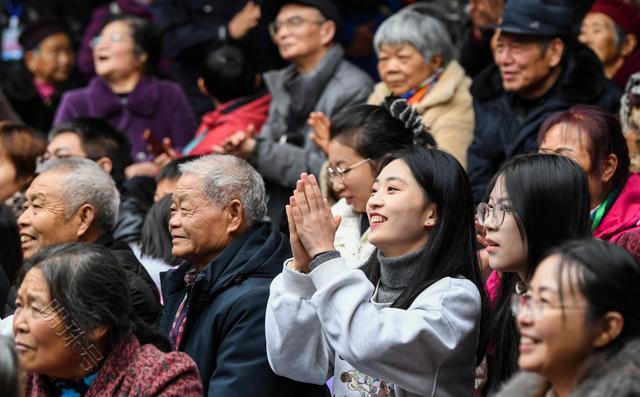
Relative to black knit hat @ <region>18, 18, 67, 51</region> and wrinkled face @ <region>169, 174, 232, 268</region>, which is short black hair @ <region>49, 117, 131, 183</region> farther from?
black knit hat @ <region>18, 18, 67, 51</region>

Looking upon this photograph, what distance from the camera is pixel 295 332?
14.7 ft

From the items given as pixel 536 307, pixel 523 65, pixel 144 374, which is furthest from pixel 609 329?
pixel 523 65

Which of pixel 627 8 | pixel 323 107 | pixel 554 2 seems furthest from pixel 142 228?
pixel 627 8

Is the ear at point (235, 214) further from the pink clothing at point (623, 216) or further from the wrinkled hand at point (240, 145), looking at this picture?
the wrinkled hand at point (240, 145)

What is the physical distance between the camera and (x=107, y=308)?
14.2ft

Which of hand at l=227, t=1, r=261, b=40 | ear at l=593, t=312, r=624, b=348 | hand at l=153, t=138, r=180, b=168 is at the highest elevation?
ear at l=593, t=312, r=624, b=348

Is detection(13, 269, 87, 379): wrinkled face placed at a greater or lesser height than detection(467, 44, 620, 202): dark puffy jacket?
greater

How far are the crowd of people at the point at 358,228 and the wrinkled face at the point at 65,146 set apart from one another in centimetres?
2

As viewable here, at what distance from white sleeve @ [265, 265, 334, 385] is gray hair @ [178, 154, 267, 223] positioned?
779 mm

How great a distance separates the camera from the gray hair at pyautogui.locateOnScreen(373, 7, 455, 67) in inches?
282

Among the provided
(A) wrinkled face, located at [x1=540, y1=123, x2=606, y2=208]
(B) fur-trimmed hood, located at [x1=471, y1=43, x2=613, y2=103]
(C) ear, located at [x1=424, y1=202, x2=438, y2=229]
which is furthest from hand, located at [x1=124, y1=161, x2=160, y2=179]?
(C) ear, located at [x1=424, y1=202, x2=438, y2=229]

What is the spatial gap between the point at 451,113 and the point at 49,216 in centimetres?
243

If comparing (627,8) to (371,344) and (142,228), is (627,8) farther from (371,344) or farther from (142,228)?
(371,344)

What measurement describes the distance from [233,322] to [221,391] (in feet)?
1.00
